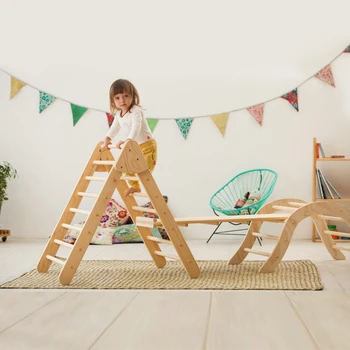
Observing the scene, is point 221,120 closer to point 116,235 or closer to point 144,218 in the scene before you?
point 116,235

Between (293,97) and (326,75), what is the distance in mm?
328

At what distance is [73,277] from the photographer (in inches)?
122

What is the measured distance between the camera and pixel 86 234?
2.98m

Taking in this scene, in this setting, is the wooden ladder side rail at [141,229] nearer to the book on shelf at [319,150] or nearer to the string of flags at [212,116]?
the string of flags at [212,116]

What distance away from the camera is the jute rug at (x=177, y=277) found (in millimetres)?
2848

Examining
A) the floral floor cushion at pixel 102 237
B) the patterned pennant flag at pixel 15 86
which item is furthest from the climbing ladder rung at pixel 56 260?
the patterned pennant flag at pixel 15 86

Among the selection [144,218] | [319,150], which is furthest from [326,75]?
[144,218]

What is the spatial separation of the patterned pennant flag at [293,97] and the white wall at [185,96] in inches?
1.7

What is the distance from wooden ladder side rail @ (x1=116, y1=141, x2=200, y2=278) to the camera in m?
3.01

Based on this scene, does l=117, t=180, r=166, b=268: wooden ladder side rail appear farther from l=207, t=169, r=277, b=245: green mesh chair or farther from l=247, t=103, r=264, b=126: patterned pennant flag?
l=247, t=103, r=264, b=126: patterned pennant flag
